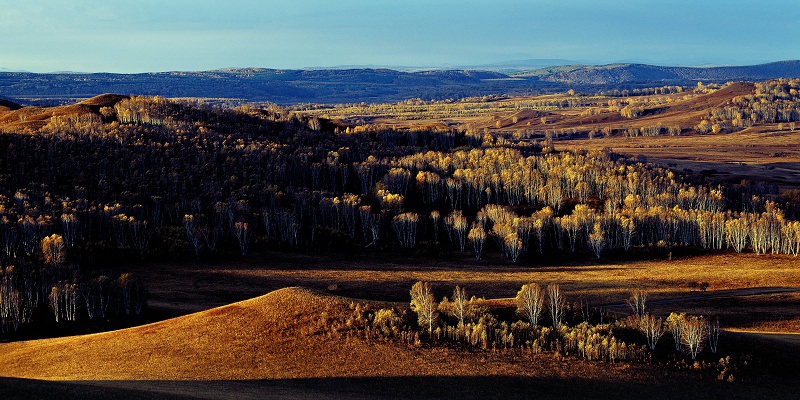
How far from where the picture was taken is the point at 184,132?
569 feet

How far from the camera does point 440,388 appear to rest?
178 ft

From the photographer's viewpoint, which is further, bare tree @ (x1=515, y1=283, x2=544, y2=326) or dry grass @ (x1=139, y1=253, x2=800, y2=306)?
dry grass @ (x1=139, y1=253, x2=800, y2=306)

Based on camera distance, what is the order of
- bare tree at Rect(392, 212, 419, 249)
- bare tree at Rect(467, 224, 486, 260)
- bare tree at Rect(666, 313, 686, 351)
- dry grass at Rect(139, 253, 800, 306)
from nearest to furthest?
bare tree at Rect(666, 313, 686, 351), dry grass at Rect(139, 253, 800, 306), bare tree at Rect(467, 224, 486, 260), bare tree at Rect(392, 212, 419, 249)

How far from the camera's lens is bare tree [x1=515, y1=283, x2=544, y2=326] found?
65812 millimetres

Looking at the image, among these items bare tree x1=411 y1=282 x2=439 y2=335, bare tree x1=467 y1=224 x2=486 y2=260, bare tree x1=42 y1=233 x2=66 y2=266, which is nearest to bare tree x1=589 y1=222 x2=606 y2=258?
bare tree x1=467 y1=224 x2=486 y2=260

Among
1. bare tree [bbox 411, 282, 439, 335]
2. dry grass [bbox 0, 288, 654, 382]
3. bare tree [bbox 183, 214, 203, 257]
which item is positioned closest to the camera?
dry grass [bbox 0, 288, 654, 382]

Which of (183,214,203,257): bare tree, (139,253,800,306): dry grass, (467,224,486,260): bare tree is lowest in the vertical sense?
(139,253,800,306): dry grass

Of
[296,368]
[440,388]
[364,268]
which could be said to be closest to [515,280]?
[364,268]

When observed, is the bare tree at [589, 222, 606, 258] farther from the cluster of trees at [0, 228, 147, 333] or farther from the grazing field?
the cluster of trees at [0, 228, 147, 333]

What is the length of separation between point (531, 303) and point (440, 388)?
15.5 m

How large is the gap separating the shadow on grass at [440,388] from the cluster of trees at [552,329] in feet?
16.4

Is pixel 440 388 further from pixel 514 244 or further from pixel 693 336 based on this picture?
pixel 514 244

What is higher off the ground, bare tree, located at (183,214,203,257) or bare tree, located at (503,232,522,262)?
bare tree, located at (183,214,203,257)

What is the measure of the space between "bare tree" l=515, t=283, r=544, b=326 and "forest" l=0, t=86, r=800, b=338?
4219 centimetres
